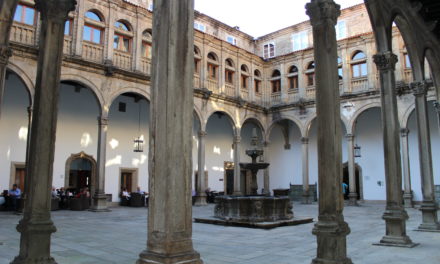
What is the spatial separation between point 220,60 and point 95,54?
7501 millimetres

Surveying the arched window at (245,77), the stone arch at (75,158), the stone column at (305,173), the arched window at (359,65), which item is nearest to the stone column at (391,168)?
the stone arch at (75,158)

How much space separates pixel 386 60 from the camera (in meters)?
7.56

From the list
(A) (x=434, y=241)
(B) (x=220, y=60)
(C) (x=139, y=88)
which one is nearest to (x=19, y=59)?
(C) (x=139, y=88)

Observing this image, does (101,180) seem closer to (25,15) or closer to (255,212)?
(25,15)

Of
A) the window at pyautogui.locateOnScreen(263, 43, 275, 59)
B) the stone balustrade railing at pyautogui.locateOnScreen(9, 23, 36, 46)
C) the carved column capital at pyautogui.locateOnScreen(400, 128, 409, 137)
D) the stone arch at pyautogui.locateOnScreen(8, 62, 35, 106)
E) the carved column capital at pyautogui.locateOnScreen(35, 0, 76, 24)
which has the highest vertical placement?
the window at pyautogui.locateOnScreen(263, 43, 275, 59)

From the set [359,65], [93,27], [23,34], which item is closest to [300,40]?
[359,65]

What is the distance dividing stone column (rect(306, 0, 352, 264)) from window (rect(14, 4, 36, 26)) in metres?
A: 12.7

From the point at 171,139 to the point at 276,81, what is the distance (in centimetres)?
2158

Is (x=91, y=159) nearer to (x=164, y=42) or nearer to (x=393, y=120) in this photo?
(x=393, y=120)

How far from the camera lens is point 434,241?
7.37 metres

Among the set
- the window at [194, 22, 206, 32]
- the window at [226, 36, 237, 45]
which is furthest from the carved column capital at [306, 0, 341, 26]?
the window at [226, 36, 237, 45]

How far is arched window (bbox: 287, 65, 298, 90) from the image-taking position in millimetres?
23375

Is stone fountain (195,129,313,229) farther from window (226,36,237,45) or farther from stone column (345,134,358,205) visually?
window (226,36,237,45)

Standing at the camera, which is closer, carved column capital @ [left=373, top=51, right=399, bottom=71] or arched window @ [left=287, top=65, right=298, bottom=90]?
carved column capital @ [left=373, top=51, right=399, bottom=71]
